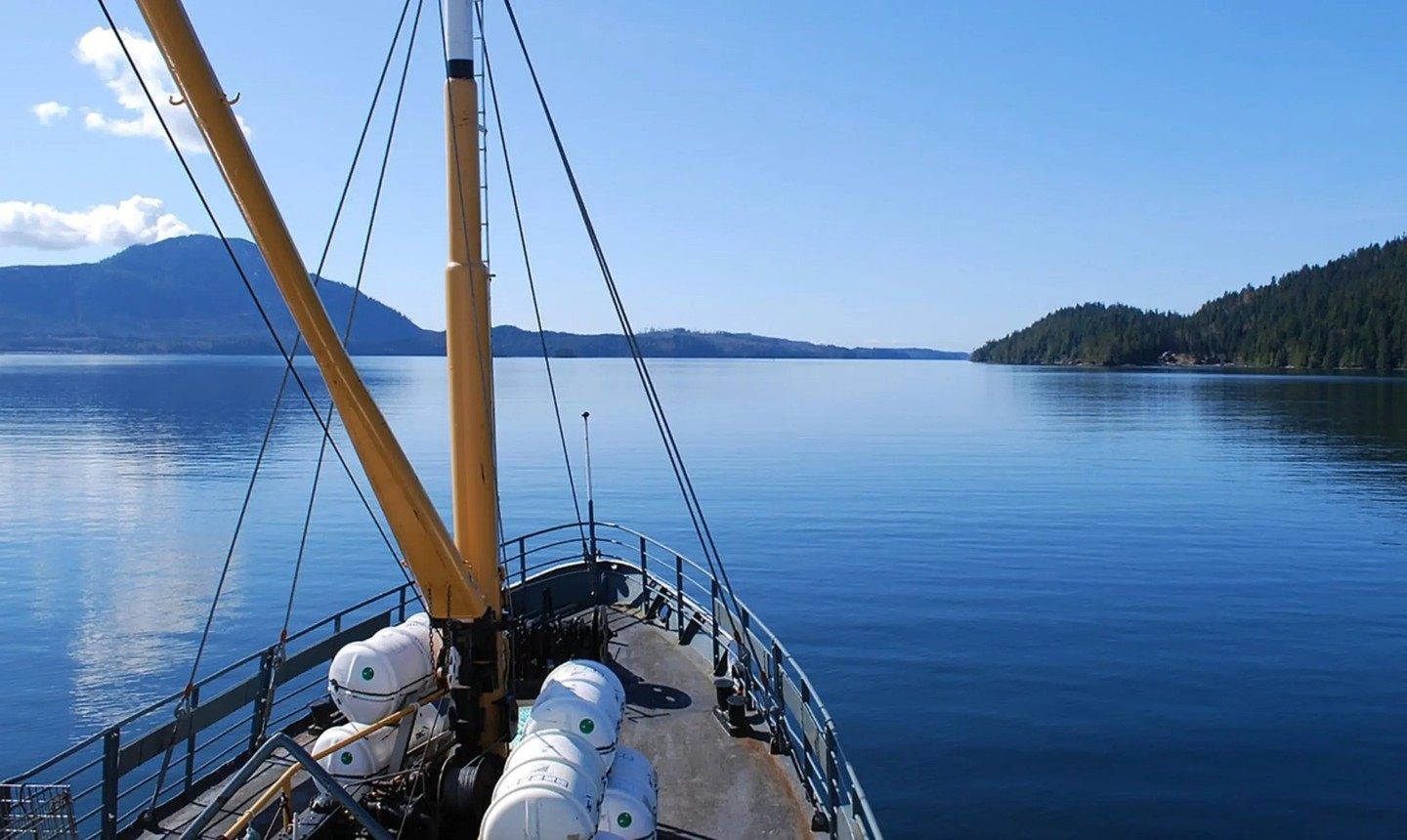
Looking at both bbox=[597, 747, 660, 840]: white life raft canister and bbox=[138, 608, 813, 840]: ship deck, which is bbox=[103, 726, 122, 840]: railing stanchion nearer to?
bbox=[138, 608, 813, 840]: ship deck

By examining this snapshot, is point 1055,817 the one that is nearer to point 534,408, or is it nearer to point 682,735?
point 682,735

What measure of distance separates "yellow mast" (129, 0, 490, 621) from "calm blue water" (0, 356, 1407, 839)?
1083 centimetres

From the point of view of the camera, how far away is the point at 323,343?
8.12 m

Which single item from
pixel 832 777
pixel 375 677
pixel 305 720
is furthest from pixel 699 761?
pixel 305 720

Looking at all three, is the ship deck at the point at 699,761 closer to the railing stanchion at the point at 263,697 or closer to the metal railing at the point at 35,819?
the railing stanchion at the point at 263,697

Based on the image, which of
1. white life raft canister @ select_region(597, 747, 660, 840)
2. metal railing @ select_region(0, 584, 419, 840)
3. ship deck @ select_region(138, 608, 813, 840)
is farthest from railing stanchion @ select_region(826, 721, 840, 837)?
metal railing @ select_region(0, 584, 419, 840)

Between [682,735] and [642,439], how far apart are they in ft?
217

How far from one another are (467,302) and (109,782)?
6479 millimetres

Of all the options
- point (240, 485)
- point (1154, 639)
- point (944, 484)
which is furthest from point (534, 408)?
point (1154, 639)

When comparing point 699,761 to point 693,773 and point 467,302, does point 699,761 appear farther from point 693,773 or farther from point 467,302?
point 467,302

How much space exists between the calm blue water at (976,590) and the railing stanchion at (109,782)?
12.1m

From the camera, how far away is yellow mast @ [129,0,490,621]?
7062 millimetres

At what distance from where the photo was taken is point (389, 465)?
8.96 metres

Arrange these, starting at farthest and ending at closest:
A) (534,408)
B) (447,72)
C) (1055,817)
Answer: (534,408) < (1055,817) < (447,72)
